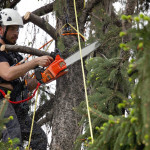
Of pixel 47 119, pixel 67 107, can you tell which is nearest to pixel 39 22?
pixel 67 107

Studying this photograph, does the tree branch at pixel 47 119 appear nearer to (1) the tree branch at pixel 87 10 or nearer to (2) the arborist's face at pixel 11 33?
(2) the arborist's face at pixel 11 33

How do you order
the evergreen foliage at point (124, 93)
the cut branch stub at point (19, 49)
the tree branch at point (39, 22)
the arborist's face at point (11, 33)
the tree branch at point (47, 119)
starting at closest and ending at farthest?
the evergreen foliage at point (124, 93) → the cut branch stub at point (19, 49) → the tree branch at point (39, 22) → the arborist's face at point (11, 33) → the tree branch at point (47, 119)

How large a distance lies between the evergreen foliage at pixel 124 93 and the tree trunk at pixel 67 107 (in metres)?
1.09

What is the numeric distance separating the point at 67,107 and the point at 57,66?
644 millimetres

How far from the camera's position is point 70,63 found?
13.6ft

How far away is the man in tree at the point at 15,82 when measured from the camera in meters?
3.92

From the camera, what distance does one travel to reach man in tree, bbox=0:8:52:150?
3.92 metres

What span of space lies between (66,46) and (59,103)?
2.84ft

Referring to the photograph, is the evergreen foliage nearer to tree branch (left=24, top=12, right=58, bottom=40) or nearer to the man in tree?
the man in tree

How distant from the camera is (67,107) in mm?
4238

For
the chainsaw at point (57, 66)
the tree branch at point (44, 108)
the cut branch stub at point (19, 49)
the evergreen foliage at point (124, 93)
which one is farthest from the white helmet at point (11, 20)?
the evergreen foliage at point (124, 93)

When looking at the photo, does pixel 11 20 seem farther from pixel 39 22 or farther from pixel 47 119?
pixel 47 119

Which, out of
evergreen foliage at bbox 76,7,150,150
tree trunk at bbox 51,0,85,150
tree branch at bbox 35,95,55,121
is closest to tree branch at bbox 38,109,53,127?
tree branch at bbox 35,95,55,121

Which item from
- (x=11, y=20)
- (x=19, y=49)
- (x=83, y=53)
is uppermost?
(x=11, y=20)
